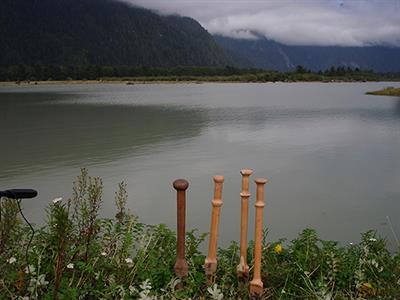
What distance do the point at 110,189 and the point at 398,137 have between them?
1218 centimetres

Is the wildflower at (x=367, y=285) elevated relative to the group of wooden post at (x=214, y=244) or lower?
lower

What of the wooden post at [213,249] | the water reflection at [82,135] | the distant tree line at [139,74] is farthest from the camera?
the distant tree line at [139,74]

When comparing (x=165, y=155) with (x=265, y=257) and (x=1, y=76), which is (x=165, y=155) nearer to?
(x=265, y=257)

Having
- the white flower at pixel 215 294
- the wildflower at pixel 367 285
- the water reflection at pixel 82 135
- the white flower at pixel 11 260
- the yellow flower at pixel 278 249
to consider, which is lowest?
the water reflection at pixel 82 135

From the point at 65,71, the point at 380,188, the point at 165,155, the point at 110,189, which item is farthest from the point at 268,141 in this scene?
the point at 65,71

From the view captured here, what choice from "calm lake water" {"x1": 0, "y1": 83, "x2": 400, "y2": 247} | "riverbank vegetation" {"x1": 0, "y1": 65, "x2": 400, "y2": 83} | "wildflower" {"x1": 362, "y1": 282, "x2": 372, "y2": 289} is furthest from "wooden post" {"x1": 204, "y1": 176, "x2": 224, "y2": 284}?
"riverbank vegetation" {"x1": 0, "y1": 65, "x2": 400, "y2": 83}

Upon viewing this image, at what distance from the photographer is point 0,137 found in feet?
55.2

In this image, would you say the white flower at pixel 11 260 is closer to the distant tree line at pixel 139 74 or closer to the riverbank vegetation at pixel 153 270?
the riverbank vegetation at pixel 153 270

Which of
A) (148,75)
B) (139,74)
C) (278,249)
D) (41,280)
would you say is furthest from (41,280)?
(139,74)

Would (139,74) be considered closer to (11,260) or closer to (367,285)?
(11,260)

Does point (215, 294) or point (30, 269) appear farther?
point (30, 269)

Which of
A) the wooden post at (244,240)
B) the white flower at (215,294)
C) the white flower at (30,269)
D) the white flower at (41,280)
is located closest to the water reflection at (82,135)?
the white flower at (30,269)

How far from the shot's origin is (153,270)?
4.21 metres

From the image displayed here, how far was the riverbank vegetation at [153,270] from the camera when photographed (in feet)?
12.9
